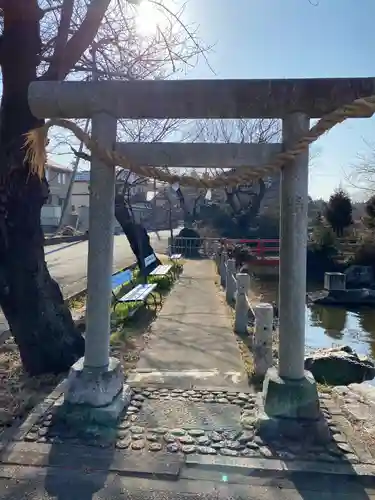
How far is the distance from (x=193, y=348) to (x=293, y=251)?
378 centimetres

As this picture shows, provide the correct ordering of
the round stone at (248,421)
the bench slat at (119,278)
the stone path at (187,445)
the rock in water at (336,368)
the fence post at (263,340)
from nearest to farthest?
the stone path at (187,445)
the round stone at (248,421)
the fence post at (263,340)
the rock in water at (336,368)
the bench slat at (119,278)

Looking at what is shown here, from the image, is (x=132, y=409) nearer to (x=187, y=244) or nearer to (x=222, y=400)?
(x=222, y=400)

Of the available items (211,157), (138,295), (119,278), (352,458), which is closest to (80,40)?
(211,157)

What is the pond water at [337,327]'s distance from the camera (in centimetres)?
1327

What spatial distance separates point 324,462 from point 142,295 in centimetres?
659

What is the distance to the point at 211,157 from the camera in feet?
13.5

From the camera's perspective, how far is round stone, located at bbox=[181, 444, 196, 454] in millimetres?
3654

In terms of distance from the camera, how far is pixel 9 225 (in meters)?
5.35

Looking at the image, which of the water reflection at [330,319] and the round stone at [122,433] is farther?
the water reflection at [330,319]

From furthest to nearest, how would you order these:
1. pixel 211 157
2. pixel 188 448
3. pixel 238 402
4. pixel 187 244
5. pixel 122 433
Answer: pixel 187 244 < pixel 238 402 < pixel 211 157 < pixel 122 433 < pixel 188 448

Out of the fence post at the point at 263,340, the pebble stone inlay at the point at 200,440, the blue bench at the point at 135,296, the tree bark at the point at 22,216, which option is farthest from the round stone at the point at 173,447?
the blue bench at the point at 135,296

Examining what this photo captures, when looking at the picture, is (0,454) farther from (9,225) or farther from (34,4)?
(34,4)

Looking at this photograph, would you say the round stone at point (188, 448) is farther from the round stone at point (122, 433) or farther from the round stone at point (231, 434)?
the round stone at point (122, 433)

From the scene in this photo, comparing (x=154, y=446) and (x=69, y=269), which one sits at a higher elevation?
(x=154, y=446)
